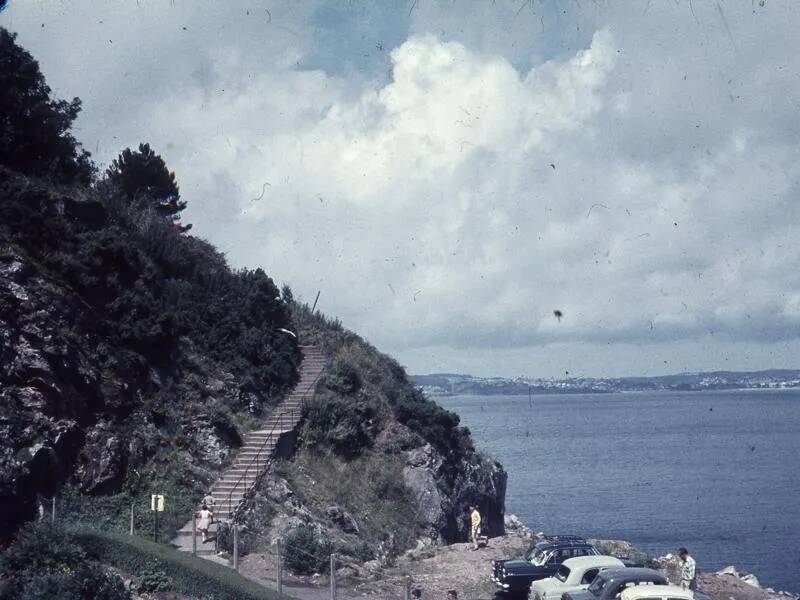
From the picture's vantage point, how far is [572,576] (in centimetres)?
2178

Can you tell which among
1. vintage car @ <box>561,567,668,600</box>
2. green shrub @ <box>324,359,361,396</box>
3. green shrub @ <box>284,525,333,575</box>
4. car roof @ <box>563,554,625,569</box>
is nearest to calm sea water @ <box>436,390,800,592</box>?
green shrub @ <box>324,359,361,396</box>

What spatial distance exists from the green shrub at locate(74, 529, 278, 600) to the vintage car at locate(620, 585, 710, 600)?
8105mm

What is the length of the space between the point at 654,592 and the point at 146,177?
40.3 m

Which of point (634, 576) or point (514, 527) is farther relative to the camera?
point (514, 527)

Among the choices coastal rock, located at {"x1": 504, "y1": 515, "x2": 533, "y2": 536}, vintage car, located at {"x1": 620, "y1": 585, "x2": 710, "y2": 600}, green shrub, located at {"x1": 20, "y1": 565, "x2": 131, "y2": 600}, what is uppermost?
green shrub, located at {"x1": 20, "y1": 565, "x2": 131, "y2": 600}

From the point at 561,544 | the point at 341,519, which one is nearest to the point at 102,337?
the point at 341,519

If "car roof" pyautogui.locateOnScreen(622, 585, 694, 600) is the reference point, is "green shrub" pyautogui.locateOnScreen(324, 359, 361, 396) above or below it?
above

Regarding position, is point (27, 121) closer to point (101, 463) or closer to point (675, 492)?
point (101, 463)

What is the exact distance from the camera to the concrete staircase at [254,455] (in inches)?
1050

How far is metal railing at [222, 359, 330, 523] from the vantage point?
92.3 feet

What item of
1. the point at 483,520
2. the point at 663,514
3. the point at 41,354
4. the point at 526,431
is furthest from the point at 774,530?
the point at 526,431

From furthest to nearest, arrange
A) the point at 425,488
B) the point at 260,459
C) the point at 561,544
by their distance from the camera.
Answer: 1. the point at 425,488
2. the point at 260,459
3. the point at 561,544

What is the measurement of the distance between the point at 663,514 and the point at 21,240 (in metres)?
55.7

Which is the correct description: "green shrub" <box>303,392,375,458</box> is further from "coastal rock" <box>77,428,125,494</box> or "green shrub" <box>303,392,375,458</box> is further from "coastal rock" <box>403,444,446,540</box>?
"coastal rock" <box>77,428,125,494</box>
